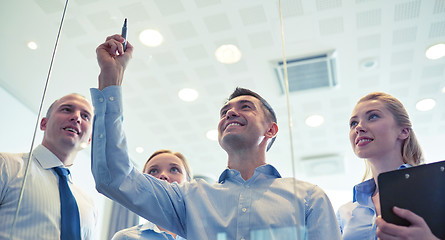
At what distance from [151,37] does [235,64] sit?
64cm

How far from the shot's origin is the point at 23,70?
1.62 metres

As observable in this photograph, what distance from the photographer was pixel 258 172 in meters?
1.18

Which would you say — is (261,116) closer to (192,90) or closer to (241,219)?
(241,219)

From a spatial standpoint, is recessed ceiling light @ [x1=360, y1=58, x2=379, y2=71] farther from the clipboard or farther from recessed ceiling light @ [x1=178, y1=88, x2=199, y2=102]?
the clipboard

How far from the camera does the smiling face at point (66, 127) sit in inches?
53.4

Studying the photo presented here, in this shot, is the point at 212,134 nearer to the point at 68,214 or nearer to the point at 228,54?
the point at 228,54

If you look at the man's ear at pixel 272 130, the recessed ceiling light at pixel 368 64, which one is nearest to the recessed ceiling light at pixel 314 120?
the recessed ceiling light at pixel 368 64

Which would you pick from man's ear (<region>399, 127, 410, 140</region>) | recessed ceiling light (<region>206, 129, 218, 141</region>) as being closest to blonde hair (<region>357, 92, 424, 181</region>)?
man's ear (<region>399, 127, 410, 140</region>)

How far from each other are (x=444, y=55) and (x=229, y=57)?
4.74ft

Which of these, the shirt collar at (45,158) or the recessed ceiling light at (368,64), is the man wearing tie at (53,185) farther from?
the recessed ceiling light at (368,64)

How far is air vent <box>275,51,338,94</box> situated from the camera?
9.37 feet

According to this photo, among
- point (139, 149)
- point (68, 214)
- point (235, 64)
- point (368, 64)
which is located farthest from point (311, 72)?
point (68, 214)

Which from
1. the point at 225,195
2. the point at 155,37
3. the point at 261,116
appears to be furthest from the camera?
the point at 155,37

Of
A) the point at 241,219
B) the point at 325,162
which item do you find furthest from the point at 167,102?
the point at 241,219
